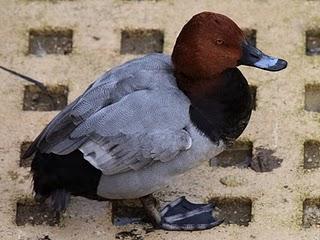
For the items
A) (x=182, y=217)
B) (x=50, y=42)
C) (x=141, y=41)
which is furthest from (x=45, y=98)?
(x=182, y=217)

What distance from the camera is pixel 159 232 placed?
11.8 ft

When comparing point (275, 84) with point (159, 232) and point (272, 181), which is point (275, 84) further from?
point (159, 232)

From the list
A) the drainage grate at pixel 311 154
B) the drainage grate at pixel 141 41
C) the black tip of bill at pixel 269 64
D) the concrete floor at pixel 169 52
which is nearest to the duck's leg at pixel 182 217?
the concrete floor at pixel 169 52

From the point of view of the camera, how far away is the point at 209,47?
11.2 ft

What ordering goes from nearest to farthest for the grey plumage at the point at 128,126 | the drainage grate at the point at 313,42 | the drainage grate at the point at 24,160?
1. the grey plumage at the point at 128,126
2. the drainage grate at the point at 24,160
3. the drainage grate at the point at 313,42

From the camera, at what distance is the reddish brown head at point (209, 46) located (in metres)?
3.42

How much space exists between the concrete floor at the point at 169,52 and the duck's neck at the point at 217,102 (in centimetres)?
26

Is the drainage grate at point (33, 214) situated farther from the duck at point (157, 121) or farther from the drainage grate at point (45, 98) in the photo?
the drainage grate at point (45, 98)

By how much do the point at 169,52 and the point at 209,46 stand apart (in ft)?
1.93

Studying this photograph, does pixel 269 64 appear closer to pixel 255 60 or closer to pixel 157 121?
pixel 255 60

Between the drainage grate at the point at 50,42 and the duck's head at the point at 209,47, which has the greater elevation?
the duck's head at the point at 209,47

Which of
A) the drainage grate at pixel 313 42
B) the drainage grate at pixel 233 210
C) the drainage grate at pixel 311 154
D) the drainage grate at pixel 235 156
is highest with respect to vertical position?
the drainage grate at pixel 313 42

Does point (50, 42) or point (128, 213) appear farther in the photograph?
point (50, 42)

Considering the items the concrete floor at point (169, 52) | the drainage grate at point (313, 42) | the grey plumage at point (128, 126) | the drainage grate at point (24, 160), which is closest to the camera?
the grey plumage at point (128, 126)
